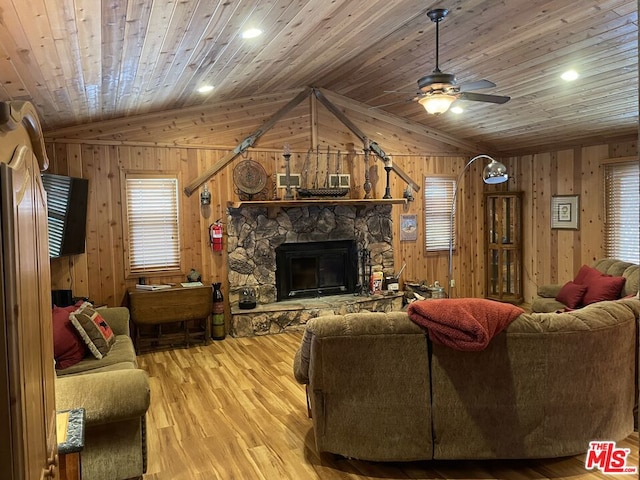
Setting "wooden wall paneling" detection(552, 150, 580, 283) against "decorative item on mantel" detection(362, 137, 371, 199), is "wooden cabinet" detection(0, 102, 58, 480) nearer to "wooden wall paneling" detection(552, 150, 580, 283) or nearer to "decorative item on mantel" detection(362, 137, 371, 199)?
"decorative item on mantel" detection(362, 137, 371, 199)

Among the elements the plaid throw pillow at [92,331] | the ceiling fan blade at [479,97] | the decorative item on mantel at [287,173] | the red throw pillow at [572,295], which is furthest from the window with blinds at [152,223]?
the red throw pillow at [572,295]

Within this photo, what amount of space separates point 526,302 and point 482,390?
543 centimetres

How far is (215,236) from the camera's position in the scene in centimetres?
612

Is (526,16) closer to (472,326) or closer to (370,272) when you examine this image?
(472,326)

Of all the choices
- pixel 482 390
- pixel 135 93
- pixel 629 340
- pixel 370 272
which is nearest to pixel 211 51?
pixel 135 93

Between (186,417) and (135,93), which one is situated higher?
(135,93)

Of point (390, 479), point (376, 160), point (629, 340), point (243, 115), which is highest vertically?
point (243, 115)

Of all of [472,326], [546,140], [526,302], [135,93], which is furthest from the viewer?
[526,302]

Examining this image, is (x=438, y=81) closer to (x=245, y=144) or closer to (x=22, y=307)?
(x=245, y=144)

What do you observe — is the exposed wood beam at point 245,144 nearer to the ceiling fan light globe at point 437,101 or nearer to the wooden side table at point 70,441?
the ceiling fan light globe at point 437,101

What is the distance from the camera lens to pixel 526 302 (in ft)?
25.4

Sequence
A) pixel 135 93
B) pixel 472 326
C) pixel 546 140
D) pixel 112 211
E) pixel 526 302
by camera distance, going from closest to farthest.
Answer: pixel 472 326 → pixel 135 93 → pixel 112 211 → pixel 546 140 → pixel 526 302

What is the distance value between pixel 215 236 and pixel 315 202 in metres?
1.37

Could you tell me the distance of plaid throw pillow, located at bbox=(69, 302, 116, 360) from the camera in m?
3.67
